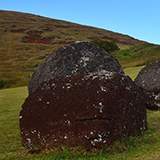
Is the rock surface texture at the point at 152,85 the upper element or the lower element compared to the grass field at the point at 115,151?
upper

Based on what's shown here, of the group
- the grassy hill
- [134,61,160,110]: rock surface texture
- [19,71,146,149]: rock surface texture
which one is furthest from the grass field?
the grassy hill

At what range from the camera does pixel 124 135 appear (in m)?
6.12

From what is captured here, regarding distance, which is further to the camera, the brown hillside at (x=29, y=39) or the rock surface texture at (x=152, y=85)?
the brown hillside at (x=29, y=39)

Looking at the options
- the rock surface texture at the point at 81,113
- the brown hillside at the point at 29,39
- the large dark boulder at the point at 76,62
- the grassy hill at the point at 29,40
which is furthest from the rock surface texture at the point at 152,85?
the brown hillside at the point at 29,39

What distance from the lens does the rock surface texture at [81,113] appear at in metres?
5.77

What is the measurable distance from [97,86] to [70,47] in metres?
5.23

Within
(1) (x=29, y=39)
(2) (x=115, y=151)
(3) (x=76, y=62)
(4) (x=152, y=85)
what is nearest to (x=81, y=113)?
(2) (x=115, y=151)

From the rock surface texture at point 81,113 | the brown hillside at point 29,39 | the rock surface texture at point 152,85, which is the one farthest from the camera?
the brown hillside at point 29,39

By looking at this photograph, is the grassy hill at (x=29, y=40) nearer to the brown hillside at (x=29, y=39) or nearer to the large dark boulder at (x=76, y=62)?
the brown hillside at (x=29, y=39)

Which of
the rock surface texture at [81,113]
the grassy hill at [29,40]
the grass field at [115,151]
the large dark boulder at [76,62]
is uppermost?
the grassy hill at [29,40]

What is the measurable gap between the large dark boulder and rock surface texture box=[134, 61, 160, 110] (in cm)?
206

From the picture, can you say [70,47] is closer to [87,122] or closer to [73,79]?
[73,79]

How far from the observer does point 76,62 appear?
10.5 m

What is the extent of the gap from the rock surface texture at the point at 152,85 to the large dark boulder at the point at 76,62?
6.75 ft
